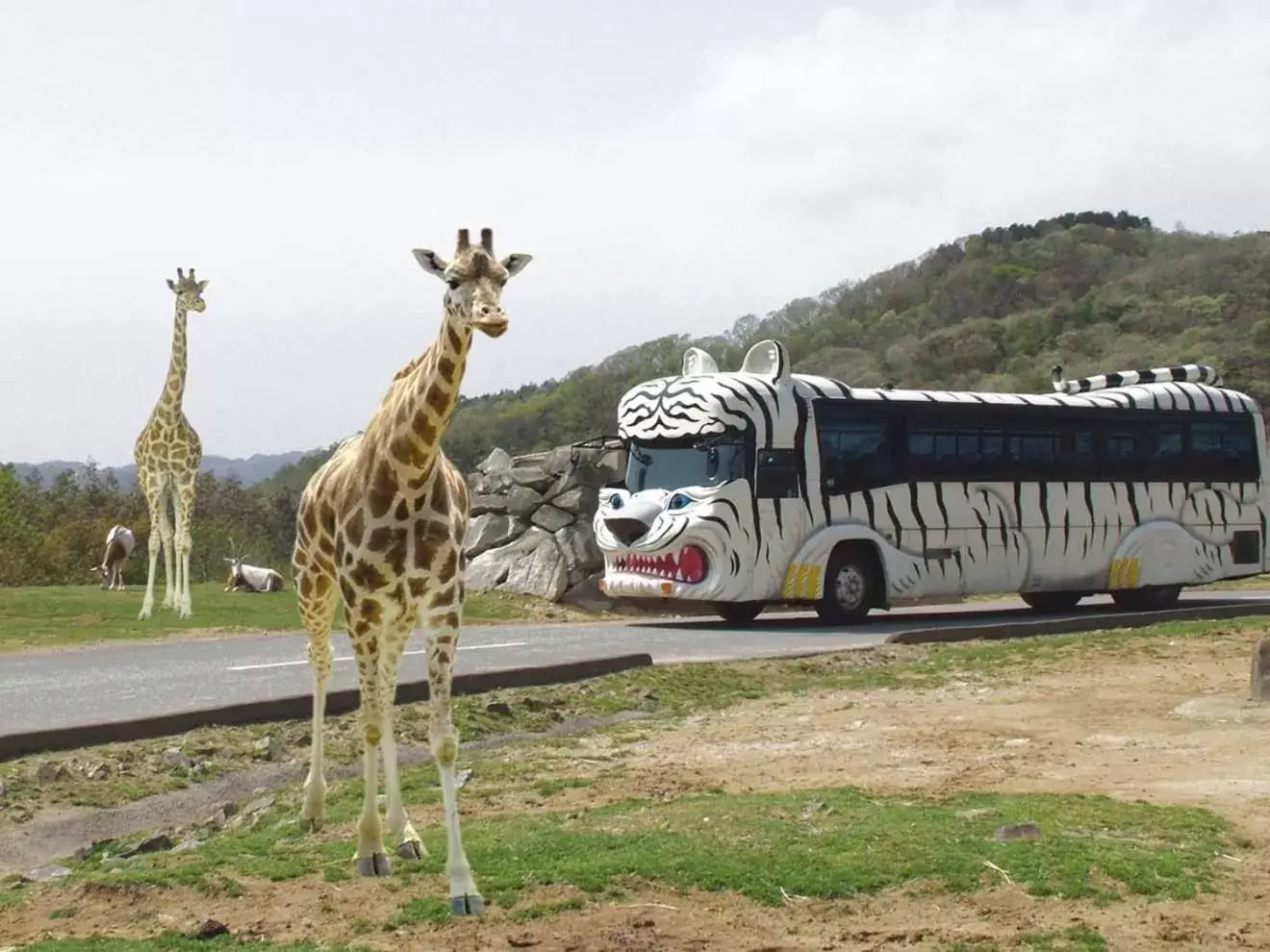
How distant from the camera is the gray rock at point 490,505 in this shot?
27600 millimetres

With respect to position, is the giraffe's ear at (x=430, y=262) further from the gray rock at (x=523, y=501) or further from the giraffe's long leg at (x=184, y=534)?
the gray rock at (x=523, y=501)

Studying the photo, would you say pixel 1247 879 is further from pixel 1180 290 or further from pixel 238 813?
pixel 1180 290

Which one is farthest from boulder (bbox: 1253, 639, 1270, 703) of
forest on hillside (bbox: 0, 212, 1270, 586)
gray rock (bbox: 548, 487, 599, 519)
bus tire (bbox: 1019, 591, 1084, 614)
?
forest on hillside (bbox: 0, 212, 1270, 586)

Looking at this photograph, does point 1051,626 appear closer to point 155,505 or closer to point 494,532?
point 494,532

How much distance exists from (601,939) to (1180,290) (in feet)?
255

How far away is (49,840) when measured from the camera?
849 centimetres

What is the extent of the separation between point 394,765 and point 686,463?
1356cm

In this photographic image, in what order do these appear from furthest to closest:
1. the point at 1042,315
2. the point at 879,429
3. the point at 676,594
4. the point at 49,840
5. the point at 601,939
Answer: the point at 1042,315 → the point at 879,429 → the point at 676,594 → the point at 49,840 → the point at 601,939

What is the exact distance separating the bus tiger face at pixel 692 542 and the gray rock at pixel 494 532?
23.2 feet

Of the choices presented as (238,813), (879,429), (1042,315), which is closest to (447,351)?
(238,813)


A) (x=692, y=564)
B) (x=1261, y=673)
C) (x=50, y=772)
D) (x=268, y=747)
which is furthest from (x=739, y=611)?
(x=50, y=772)

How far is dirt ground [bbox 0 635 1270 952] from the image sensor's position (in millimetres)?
5727

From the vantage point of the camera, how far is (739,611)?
73.2 ft

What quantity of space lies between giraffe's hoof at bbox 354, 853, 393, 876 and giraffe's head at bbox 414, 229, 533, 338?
2451 mm
